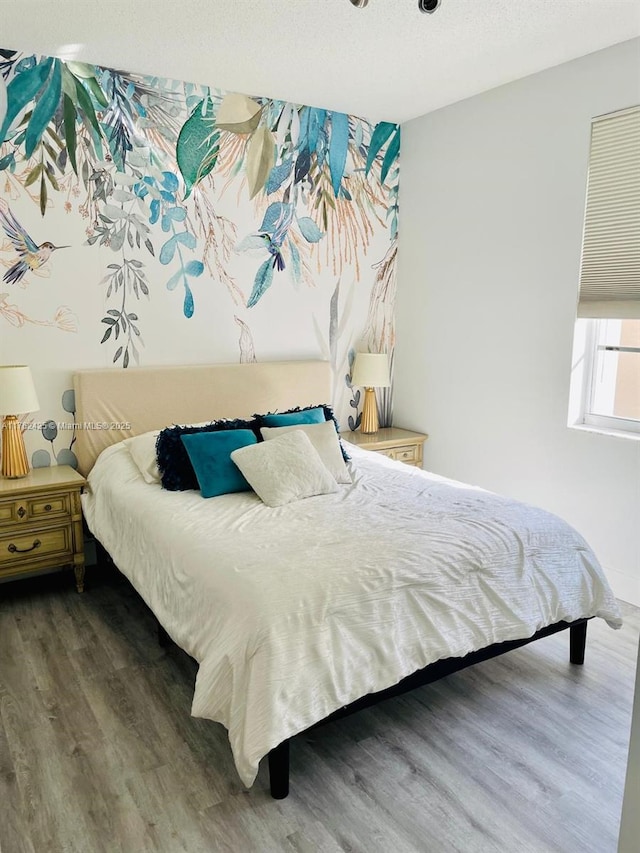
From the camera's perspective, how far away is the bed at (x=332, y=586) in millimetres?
1923

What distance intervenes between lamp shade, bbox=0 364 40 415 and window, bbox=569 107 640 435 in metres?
2.92

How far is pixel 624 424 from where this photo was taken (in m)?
3.40

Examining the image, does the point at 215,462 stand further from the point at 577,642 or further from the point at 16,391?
the point at 577,642

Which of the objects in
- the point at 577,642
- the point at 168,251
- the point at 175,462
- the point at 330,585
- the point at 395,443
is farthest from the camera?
the point at 395,443

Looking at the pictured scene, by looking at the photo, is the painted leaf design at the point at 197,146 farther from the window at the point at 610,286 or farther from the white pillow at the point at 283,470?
the window at the point at 610,286

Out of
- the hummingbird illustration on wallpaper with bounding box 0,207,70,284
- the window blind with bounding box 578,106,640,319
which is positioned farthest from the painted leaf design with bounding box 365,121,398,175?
the hummingbird illustration on wallpaper with bounding box 0,207,70,284

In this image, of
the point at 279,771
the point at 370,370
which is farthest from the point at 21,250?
the point at 279,771

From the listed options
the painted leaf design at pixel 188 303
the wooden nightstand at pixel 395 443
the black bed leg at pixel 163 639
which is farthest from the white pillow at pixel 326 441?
the black bed leg at pixel 163 639

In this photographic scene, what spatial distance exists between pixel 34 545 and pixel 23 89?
233cm

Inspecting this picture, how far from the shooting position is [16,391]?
10.4 ft

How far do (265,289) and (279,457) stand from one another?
1.50 meters

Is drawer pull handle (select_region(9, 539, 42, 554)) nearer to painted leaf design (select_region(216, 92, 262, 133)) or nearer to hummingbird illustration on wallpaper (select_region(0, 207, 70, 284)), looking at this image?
hummingbird illustration on wallpaper (select_region(0, 207, 70, 284))

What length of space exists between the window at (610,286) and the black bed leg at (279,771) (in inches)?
97.1

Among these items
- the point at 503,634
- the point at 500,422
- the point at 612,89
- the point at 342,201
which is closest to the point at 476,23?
the point at 612,89
